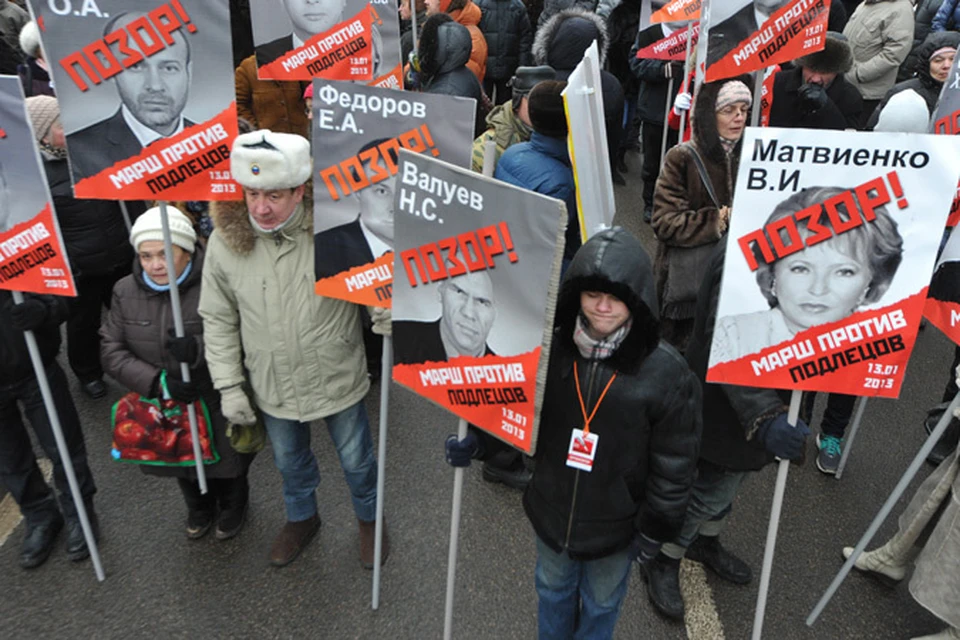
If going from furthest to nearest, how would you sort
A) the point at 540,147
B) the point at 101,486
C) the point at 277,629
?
the point at 101,486 < the point at 540,147 < the point at 277,629

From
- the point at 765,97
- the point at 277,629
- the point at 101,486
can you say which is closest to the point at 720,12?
the point at 765,97

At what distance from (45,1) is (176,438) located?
1815 mm

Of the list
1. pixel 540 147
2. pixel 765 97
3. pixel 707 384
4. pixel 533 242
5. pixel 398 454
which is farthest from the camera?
pixel 765 97

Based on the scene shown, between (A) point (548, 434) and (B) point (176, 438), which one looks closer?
(A) point (548, 434)

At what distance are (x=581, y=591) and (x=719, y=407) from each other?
0.93 metres

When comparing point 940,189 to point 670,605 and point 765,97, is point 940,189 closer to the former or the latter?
point 670,605

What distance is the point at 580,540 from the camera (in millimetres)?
2455

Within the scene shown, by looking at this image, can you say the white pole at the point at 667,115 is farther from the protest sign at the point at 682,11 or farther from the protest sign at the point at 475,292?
the protest sign at the point at 475,292

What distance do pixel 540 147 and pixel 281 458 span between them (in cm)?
190

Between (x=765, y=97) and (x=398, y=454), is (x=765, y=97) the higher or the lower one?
the higher one

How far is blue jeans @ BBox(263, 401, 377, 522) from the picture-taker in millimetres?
3213

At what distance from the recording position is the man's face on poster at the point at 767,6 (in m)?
3.97

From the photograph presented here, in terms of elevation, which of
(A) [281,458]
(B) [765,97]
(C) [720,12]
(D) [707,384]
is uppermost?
(C) [720,12]

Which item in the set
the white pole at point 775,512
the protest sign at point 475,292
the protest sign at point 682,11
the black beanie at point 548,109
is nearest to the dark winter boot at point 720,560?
the white pole at point 775,512
